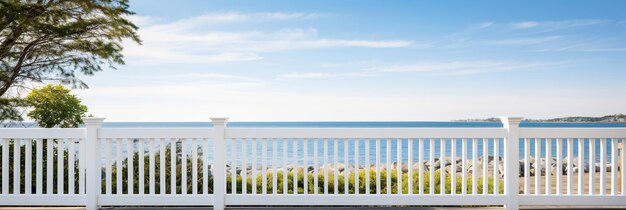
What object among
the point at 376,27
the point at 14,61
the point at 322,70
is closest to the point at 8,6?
the point at 14,61

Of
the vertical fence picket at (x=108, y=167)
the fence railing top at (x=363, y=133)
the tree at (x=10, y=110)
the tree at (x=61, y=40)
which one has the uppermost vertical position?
the tree at (x=61, y=40)

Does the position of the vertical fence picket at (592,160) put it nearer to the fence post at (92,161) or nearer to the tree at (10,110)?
the fence post at (92,161)

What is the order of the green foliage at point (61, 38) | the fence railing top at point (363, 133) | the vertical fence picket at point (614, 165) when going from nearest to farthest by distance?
the fence railing top at point (363, 133), the vertical fence picket at point (614, 165), the green foliage at point (61, 38)

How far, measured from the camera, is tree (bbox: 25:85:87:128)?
8734 millimetres

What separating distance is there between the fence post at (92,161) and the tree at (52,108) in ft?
14.2

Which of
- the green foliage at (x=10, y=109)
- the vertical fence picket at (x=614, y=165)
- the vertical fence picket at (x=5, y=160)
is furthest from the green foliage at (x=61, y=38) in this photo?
the vertical fence picket at (x=614, y=165)

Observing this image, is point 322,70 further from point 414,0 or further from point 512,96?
point 414,0

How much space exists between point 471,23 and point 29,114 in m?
Answer: 25.4

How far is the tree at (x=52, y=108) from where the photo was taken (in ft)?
28.7

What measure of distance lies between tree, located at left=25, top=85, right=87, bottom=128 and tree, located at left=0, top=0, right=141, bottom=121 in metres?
0.33

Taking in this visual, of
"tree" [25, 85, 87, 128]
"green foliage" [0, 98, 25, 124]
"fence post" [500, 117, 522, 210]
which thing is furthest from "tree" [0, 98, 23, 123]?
"fence post" [500, 117, 522, 210]

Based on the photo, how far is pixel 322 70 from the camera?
32.2 meters

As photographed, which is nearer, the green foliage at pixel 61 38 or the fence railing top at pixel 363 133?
the fence railing top at pixel 363 133

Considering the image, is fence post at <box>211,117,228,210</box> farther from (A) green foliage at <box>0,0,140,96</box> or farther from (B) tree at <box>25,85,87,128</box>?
(B) tree at <box>25,85,87,128</box>
